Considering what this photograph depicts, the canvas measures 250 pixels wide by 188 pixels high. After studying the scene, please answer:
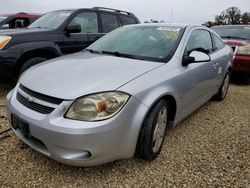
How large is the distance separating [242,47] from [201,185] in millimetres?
5061

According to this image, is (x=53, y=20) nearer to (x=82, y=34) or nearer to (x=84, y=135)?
(x=82, y=34)

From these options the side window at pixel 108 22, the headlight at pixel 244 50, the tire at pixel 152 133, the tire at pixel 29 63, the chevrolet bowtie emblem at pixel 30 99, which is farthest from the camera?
the headlight at pixel 244 50

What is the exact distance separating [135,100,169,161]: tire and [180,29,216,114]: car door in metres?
0.46

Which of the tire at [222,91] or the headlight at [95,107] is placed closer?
the headlight at [95,107]

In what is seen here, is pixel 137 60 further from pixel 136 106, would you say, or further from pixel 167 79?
pixel 136 106

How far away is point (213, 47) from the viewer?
4.36 meters

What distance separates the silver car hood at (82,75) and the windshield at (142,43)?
23 cm

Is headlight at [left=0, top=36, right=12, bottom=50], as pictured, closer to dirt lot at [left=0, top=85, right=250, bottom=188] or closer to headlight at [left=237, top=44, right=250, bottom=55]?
dirt lot at [left=0, top=85, right=250, bottom=188]

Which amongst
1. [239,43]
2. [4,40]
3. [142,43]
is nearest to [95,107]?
[142,43]

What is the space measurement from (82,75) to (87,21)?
11.2ft

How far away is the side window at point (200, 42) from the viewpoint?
3432 millimetres

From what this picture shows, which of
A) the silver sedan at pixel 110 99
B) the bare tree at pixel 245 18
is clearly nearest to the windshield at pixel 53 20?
the silver sedan at pixel 110 99

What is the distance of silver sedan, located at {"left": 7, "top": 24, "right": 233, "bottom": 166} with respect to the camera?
212cm

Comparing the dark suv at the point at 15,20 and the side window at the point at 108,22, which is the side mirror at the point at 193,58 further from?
the dark suv at the point at 15,20
